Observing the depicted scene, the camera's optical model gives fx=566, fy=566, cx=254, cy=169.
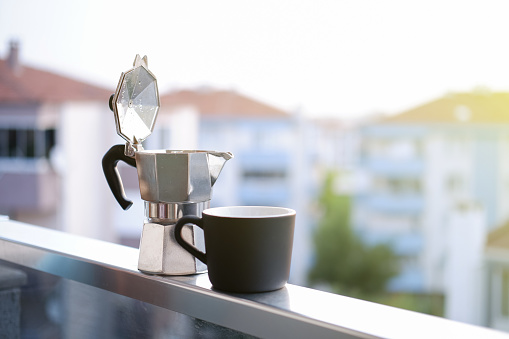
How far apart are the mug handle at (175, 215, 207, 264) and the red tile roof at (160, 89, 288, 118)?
34.2ft

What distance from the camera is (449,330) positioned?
362 mm

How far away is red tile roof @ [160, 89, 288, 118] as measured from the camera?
11520 mm


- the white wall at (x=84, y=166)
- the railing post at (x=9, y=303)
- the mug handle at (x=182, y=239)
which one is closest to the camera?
the mug handle at (x=182, y=239)

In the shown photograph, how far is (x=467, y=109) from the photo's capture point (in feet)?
46.3

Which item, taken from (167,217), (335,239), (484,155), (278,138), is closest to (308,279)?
(335,239)

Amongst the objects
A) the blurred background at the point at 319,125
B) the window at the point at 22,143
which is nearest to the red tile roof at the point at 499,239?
the blurred background at the point at 319,125

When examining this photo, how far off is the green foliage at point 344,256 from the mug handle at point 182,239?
1580cm

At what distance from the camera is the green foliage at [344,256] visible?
16062 mm

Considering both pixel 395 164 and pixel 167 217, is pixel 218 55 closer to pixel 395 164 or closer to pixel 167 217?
pixel 395 164

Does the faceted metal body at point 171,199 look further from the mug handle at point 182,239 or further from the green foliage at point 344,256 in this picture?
the green foliage at point 344,256

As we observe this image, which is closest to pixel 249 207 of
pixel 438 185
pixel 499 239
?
pixel 499 239

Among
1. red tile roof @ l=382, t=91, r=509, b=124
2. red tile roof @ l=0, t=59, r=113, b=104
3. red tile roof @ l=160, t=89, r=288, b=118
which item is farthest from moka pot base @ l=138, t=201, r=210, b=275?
red tile roof @ l=382, t=91, r=509, b=124

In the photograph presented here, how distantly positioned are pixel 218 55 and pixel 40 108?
4.98 metres

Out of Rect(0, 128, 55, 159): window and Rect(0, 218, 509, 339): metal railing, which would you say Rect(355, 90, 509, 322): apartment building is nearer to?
Rect(0, 128, 55, 159): window
